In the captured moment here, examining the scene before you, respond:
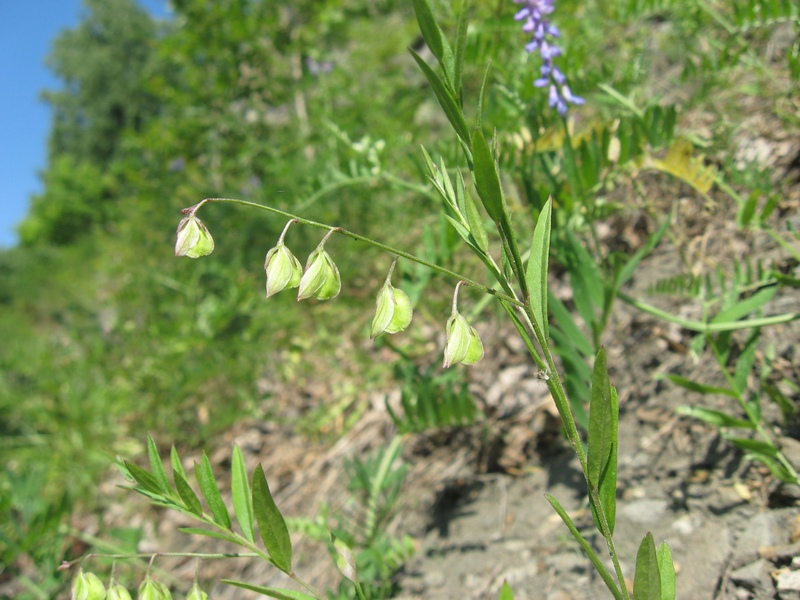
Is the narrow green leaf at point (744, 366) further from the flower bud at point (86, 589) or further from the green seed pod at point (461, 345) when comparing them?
the flower bud at point (86, 589)

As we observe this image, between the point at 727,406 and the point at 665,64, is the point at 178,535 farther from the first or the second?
the point at 665,64

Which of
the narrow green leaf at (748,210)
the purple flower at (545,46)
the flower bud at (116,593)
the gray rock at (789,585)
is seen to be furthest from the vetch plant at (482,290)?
the narrow green leaf at (748,210)

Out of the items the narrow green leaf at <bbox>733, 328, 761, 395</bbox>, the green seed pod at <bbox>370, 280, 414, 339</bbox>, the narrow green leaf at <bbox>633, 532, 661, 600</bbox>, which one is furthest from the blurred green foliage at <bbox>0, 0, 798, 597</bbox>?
the narrow green leaf at <bbox>633, 532, 661, 600</bbox>

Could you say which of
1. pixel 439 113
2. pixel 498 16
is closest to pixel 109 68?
pixel 439 113

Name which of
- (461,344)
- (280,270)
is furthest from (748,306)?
(280,270)

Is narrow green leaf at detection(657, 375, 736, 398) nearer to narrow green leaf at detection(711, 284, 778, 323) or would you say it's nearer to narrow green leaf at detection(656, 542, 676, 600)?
narrow green leaf at detection(711, 284, 778, 323)
